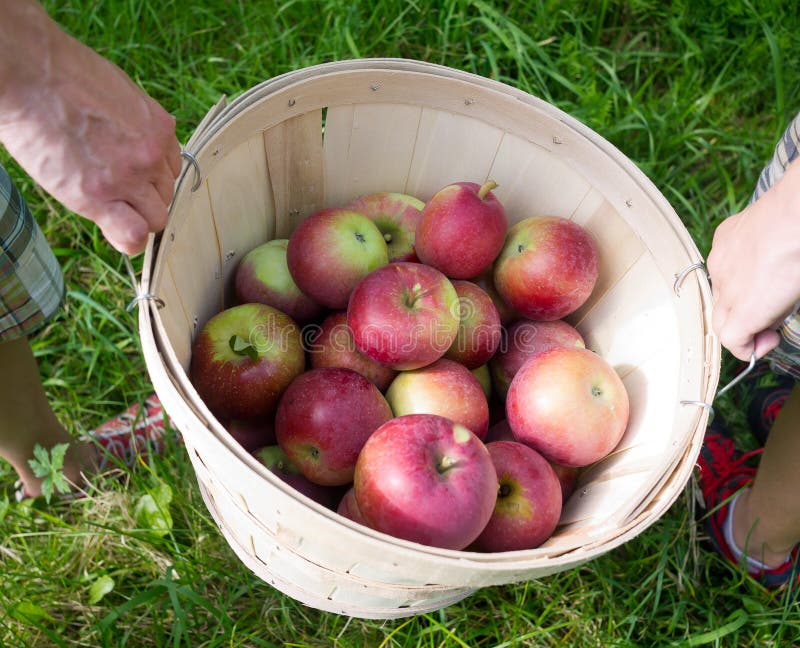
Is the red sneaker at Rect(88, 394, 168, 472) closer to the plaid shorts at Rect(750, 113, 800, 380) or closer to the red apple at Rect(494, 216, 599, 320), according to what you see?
the red apple at Rect(494, 216, 599, 320)

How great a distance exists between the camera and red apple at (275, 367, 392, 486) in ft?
4.58

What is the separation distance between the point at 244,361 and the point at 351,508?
1.20 ft

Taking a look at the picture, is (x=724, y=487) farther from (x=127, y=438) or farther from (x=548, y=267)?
(x=127, y=438)

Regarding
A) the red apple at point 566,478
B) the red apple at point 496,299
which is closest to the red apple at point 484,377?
the red apple at point 496,299

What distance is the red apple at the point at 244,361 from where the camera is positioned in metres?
1.48

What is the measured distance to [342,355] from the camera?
1.59m

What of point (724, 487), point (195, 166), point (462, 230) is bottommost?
point (724, 487)

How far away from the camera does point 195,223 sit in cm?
147

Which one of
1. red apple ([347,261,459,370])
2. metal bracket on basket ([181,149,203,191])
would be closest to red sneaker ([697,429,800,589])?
red apple ([347,261,459,370])

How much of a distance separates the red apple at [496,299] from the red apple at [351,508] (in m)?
0.59

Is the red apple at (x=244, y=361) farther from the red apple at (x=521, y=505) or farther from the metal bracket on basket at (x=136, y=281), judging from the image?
the red apple at (x=521, y=505)

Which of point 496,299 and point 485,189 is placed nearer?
point 485,189

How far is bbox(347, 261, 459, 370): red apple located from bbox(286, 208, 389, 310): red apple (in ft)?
0.29

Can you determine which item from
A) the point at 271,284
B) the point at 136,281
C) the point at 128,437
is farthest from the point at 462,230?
the point at 128,437
